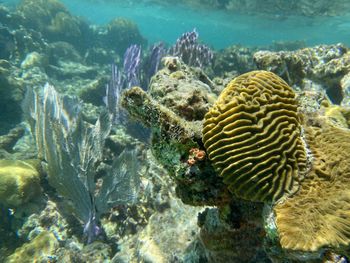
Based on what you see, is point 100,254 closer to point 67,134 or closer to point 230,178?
point 67,134

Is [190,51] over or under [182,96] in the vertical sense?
under

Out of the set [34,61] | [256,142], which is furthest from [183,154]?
[34,61]

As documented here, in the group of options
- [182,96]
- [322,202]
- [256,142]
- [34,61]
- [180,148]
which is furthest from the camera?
[34,61]

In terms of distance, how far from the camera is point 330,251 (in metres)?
2.03

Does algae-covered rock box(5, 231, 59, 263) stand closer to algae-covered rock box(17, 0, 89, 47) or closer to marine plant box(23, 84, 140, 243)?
marine plant box(23, 84, 140, 243)

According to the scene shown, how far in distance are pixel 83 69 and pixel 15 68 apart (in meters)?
3.78

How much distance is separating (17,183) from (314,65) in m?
6.86

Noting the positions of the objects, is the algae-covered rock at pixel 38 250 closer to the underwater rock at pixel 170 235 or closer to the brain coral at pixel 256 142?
the underwater rock at pixel 170 235

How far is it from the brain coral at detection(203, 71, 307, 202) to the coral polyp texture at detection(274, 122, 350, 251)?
0.11m

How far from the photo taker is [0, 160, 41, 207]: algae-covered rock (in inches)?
210

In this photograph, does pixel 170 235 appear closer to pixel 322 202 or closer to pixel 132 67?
pixel 322 202

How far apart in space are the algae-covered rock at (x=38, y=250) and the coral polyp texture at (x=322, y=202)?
4281 mm

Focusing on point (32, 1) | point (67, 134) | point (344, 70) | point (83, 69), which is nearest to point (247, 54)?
point (344, 70)

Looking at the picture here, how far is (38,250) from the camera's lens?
4.96 m
